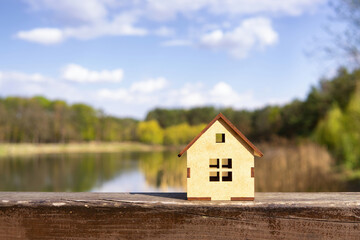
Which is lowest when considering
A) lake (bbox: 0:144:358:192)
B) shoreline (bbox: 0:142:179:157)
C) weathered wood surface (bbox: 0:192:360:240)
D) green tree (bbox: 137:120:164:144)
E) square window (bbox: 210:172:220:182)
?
lake (bbox: 0:144:358:192)

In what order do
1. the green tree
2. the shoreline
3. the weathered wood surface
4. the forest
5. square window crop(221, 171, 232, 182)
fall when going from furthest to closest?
the shoreline
the green tree
the forest
square window crop(221, 171, 232, 182)
the weathered wood surface

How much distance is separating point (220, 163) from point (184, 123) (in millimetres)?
23711

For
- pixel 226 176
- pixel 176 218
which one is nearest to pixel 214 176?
pixel 226 176

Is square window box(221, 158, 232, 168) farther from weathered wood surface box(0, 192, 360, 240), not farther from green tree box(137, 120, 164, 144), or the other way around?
green tree box(137, 120, 164, 144)

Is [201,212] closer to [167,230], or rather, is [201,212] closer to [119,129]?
[167,230]

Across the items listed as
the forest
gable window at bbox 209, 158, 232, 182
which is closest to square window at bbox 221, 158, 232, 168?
gable window at bbox 209, 158, 232, 182

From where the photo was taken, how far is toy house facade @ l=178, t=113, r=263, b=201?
4.43 ft

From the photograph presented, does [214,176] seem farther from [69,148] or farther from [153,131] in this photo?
[69,148]

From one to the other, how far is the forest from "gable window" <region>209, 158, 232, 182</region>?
49.1ft

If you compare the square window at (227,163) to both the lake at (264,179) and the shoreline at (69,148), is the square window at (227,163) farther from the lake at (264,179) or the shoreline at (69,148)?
the shoreline at (69,148)

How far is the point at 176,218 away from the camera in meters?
1.30

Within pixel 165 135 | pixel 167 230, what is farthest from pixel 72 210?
pixel 165 135

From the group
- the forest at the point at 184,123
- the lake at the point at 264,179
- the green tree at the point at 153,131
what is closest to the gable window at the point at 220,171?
the lake at the point at 264,179

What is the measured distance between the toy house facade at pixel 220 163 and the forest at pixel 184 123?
15.0m
